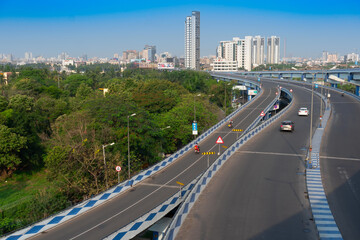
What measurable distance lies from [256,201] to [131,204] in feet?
26.4

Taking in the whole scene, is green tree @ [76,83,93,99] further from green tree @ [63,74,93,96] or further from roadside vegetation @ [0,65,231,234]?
green tree @ [63,74,93,96]

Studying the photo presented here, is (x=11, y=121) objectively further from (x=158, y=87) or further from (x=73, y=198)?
(x=158, y=87)

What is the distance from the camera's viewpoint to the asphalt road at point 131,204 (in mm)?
16766

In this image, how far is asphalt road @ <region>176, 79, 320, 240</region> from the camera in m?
12.8

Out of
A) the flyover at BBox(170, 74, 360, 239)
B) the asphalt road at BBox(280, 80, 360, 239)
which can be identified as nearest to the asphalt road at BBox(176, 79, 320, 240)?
the flyover at BBox(170, 74, 360, 239)

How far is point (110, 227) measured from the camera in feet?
56.7

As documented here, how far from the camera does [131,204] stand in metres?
20.1

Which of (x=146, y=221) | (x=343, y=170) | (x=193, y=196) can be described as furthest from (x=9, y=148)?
(x=343, y=170)

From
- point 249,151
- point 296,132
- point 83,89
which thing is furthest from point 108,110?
point 83,89

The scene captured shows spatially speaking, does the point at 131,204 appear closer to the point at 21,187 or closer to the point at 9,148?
the point at 21,187

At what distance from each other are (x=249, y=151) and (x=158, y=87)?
126 feet

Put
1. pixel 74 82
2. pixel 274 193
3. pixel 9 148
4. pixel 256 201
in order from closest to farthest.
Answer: pixel 256 201, pixel 274 193, pixel 9 148, pixel 74 82

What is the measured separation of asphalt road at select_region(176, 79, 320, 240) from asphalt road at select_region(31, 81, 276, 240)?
4.22 m

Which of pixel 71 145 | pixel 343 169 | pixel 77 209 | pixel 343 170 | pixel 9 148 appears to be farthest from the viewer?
pixel 9 148
